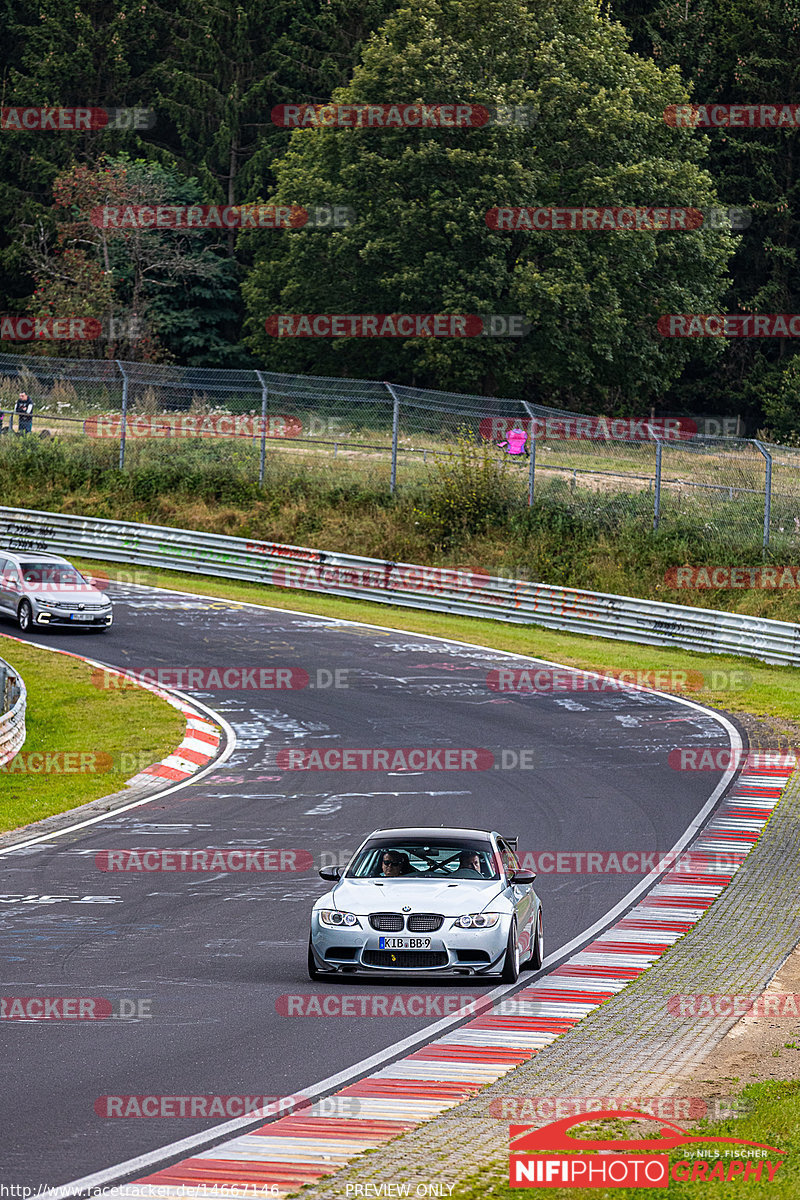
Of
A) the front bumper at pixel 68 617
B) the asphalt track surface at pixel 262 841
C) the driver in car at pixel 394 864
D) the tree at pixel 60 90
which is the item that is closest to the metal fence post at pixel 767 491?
the asphalt track surface at pixel 262 841

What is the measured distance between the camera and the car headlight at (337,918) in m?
11.8

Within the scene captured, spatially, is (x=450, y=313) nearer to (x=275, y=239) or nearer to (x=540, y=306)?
(x=540, y=306)

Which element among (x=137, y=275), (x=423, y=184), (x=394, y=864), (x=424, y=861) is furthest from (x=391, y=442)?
(x=137, y=275)

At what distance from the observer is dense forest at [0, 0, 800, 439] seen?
55906 mm

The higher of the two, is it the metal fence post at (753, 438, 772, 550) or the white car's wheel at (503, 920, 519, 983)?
the metal fence post at (753, 438, 772, 550)

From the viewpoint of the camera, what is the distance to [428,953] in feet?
38.6

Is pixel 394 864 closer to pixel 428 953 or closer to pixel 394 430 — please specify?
pixel 428 953

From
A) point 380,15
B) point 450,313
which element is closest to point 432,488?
point 450,313

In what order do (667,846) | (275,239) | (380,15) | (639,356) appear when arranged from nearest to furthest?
(667,846), (639,356), (275,239), (380,15)

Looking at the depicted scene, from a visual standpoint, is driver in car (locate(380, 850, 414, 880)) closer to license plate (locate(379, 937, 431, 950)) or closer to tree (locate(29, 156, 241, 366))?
license plate (locate(379, 937, 431, 950))

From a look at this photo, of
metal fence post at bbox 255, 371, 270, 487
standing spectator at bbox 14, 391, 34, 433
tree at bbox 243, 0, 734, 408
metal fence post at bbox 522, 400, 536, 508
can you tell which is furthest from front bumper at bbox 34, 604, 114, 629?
tree at bbox 243, 0, 734, 408

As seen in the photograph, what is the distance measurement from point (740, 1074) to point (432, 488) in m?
30.7

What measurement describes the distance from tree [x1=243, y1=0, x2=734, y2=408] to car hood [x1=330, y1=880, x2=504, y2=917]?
43.7 m

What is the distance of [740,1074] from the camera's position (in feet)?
31.8
